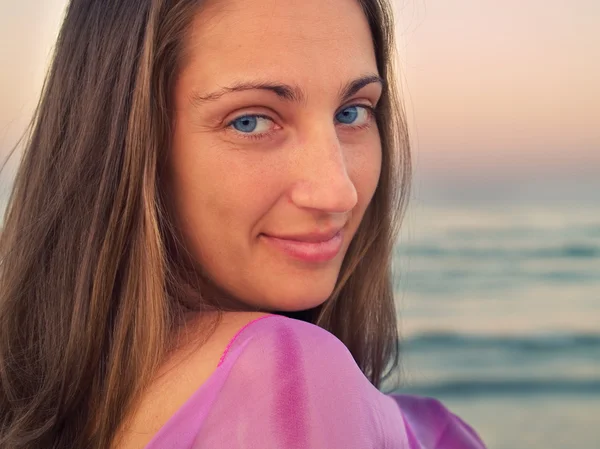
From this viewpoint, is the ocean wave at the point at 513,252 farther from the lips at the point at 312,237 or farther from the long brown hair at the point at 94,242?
the long brown hair at the point at 94,242

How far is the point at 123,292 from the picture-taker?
1560 millimetres

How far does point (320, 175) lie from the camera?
1610mm

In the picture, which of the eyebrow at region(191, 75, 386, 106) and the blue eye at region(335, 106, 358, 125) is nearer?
the eyebrow at region(191, 75, 386, 106)

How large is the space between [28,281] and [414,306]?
660 centimetres

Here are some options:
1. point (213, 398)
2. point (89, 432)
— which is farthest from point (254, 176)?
point (89, 432)

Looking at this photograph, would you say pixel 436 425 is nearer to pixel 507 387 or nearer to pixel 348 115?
pixel 348 115

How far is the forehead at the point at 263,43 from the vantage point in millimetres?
→ 1569

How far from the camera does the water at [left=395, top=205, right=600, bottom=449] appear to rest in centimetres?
594

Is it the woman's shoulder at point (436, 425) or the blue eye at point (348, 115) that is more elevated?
the blue eye at point (348, 115)

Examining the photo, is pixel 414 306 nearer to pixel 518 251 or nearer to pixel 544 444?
pixel 518 251

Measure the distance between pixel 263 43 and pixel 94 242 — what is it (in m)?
0.52

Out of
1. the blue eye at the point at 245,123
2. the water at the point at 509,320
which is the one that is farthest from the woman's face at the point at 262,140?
the water at the point at 509,320

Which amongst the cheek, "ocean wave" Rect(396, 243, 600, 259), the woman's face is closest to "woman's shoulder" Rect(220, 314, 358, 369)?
the woman's face

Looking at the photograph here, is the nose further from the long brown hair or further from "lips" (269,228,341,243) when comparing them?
the long brown hair
